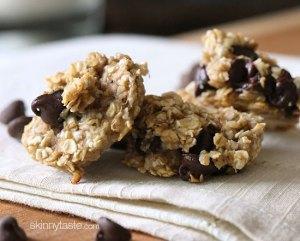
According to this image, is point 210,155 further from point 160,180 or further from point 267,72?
point 267,72

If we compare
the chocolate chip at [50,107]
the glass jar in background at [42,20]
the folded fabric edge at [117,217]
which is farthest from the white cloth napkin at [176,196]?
the glass jar in background at [42,20]

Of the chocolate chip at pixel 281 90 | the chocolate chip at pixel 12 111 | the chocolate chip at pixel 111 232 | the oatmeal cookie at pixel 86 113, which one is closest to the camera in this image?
the chocolate chip at pixel 111 232

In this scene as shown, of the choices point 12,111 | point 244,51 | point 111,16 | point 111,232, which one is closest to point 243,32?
point 111,16

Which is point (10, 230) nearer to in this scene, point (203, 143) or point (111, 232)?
point (111, 232)

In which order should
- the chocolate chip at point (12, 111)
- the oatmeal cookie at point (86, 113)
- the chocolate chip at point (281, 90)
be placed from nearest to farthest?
the oatmeal cookie at point (86, 113) → the chocolate chip at point (281, 90) → the chocolate chip at point (12, 111)

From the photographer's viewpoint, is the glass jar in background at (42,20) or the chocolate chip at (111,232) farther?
the glass jar in background at (42,20)

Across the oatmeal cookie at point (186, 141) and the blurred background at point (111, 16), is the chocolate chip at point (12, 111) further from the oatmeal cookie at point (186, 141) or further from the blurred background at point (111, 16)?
the blurred background at point (111, 16)
